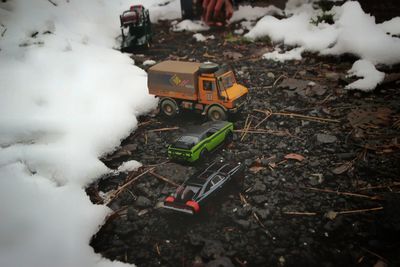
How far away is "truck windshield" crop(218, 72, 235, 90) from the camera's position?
570 centimetres

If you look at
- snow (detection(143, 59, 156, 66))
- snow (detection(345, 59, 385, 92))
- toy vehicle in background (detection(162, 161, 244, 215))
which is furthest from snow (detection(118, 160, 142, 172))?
snow (detection(345, 59, 385, 92))

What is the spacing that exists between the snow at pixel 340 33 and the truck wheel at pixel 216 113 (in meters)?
3.11

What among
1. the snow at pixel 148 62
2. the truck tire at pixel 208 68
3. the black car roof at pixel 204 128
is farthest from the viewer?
the snow at pixel 148 62

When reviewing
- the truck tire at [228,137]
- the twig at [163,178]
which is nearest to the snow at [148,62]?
the truck tire at [228,137]

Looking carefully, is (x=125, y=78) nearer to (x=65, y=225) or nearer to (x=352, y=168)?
(x=65, y=225)

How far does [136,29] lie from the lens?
910cm

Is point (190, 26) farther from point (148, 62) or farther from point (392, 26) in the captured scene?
point (392, 26)

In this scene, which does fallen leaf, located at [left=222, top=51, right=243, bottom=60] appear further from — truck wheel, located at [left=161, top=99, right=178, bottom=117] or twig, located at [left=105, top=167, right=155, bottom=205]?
twig, located at [left=105, top=167, right=155, bottom=205]

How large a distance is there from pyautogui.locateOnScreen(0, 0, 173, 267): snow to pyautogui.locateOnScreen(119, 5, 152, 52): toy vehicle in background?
45cm

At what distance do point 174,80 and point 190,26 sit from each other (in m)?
5.00

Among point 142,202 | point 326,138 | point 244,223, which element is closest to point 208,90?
point 326,138

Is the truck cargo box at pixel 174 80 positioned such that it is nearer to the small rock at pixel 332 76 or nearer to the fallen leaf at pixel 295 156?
the fallen leaf at pixel 295 156

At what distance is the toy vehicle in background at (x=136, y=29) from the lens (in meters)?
8.90

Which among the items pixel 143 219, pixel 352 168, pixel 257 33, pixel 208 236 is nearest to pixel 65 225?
pixel 143 219
